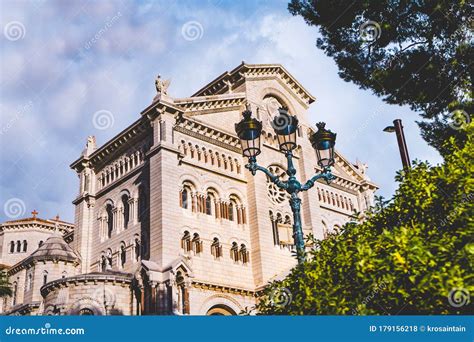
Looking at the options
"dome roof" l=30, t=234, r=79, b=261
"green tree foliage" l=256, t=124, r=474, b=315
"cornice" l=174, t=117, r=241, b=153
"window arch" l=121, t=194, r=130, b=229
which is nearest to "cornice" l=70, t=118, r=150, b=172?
"cornice" l=174, t=117, r=241, b=153

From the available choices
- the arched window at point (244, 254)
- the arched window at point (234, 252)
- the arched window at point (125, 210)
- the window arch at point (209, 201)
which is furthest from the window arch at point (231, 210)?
the arched window at point (125, 210)

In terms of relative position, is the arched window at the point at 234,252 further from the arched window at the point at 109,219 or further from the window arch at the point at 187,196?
the arched window at the point at 109,219

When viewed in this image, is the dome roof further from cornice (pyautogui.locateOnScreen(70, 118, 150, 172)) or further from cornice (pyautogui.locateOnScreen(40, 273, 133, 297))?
cornice (pyautogui.locateOnScreen(40, 273, 133, 297))

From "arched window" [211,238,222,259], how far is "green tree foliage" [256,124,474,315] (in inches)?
659

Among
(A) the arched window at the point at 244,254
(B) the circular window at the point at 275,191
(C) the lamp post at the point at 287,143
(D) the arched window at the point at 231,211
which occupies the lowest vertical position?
(C) the lamp post at the point at 287,143

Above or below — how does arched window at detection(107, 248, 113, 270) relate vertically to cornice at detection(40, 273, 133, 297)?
above

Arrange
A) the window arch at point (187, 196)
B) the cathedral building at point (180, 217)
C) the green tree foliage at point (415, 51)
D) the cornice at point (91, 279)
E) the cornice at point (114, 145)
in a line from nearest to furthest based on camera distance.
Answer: the green tree foliage at point (415, 51), the cornice at point (91, 279), the cathedral building at point (180, 217), the window arch at point (187, 196), the cornice at point (114, 145)

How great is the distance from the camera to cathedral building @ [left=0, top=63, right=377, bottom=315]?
2441 centimetres

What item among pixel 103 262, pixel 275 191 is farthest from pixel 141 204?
pixel 275 191

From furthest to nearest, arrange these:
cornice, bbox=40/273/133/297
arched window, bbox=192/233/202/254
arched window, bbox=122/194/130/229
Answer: arched window, bbox=122/194/130/229
arched window, bbox=192/233/202/254
cornice, bbox=40/273/133/297

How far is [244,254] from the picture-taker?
2961cm

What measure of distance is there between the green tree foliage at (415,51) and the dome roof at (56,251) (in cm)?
2178

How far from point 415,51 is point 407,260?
29.4 ft

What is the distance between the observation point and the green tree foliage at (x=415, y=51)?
572 inches
